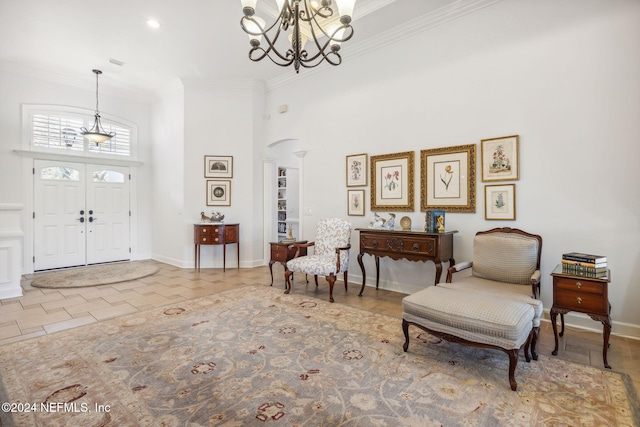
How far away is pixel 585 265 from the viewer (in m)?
2.40

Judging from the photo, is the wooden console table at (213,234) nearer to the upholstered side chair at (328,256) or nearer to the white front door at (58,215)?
the upholstered side chair at (328,256)

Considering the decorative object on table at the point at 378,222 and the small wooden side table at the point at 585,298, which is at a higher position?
the decorative object on table at the point at 378,222

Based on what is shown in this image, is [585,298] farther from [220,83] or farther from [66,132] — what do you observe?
[66,132]

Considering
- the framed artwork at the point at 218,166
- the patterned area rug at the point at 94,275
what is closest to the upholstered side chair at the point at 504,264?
the framed artwork at the point at 218,166

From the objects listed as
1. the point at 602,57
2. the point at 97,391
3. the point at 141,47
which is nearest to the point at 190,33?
the point at 141,47

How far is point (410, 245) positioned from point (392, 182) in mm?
1089

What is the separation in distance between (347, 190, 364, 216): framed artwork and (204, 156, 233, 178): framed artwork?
263 centimetres

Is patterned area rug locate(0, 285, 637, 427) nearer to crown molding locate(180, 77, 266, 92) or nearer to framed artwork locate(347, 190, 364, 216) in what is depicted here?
framed artwork locate(347, 190, 364, 216)

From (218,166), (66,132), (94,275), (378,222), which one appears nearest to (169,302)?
(94,275)

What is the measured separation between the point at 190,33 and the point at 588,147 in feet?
17.1

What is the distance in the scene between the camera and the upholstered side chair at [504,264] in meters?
2.80

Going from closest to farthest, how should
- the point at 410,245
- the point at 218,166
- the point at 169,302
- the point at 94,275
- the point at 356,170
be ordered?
the point at 410,245 → the point at 169,302 → the point at 356,170 → the point at 94,275 → the point at 218,166

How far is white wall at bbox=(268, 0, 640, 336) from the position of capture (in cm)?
285

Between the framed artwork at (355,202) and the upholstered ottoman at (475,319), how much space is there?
2.33 meters
